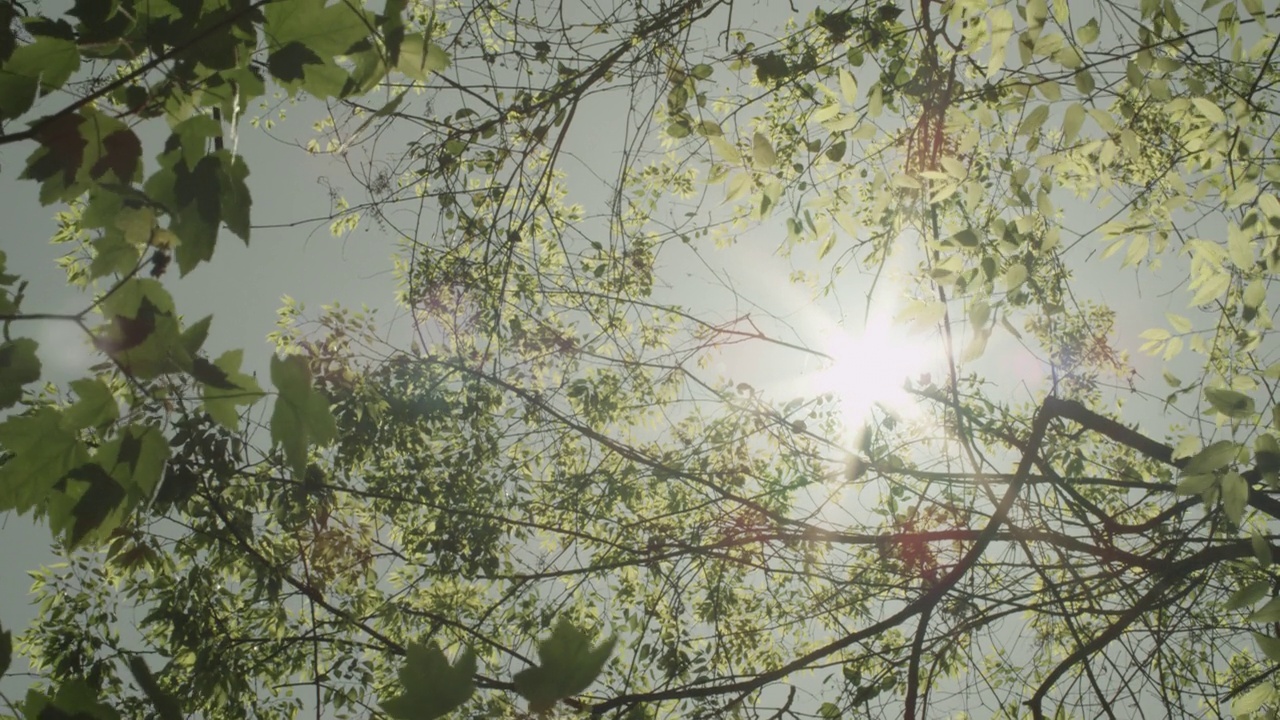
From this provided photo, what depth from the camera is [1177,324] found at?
2223mm

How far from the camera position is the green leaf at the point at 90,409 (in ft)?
2.73

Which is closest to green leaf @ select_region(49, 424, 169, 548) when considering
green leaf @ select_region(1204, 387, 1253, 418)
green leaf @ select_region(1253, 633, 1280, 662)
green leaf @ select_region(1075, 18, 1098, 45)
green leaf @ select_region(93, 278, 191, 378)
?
green leaf @ select_region(93, 278, 191, 378)

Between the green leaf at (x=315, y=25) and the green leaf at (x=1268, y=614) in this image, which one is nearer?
the green leaf at (x=315, y=25)

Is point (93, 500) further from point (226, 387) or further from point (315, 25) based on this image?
point (315, 25)

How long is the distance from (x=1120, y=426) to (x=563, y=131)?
195cm

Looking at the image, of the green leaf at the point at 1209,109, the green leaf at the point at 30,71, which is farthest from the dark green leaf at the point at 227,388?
the green leaf at the point at 1209,109

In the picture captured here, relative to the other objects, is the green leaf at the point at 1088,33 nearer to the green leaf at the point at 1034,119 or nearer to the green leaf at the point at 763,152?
the green leaf at the point at 1034,119

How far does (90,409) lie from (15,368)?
193mm

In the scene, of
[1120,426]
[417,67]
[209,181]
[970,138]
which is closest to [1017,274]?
[970,138]

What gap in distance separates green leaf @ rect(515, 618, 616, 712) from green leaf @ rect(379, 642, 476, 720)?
1.5 inches

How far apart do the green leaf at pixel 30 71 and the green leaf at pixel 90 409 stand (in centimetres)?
31

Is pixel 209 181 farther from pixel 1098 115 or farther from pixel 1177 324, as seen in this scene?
pixel 1177 324

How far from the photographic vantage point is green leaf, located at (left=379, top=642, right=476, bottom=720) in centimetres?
46

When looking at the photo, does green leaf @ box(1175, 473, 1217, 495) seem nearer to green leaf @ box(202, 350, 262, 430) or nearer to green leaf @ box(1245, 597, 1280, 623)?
green leaf @ box(1245, 597, 1280, 623)
